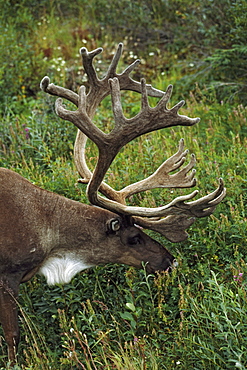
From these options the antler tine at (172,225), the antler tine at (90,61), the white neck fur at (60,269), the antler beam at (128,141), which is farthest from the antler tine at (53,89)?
the white neck fur at (60,269)

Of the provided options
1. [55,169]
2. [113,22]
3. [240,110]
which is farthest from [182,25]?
[55,169]

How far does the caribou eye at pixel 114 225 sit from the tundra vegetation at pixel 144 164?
450 millimetres

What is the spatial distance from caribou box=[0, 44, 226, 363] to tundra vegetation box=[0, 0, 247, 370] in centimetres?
20

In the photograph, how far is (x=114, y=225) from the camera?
181 inches

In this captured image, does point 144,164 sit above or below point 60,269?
above

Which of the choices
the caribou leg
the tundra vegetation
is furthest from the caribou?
the tundra vegetation

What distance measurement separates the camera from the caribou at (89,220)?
13.9ft

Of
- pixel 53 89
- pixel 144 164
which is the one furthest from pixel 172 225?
pixel 144 164

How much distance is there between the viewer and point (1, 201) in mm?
4402

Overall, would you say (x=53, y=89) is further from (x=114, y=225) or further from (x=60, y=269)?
(x=60, y=269)

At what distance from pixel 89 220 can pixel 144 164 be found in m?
1.64

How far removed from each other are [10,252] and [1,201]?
41 centimetres

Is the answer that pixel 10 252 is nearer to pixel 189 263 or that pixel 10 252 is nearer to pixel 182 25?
pixel 189 263

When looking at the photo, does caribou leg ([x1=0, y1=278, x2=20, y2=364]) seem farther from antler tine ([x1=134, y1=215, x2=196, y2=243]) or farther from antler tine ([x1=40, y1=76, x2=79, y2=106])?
antler tine ([x1=40, y1=76, x2=79, y2=106])
